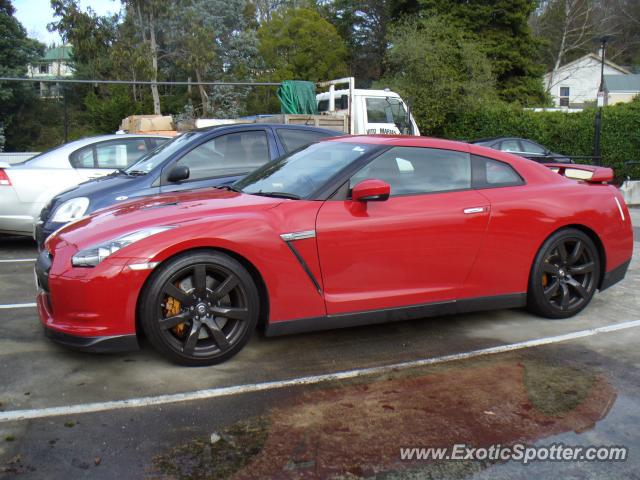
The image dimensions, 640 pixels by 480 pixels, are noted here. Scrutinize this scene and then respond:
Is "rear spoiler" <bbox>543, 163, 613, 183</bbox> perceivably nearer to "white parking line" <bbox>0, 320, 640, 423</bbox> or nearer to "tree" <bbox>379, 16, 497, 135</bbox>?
"white parking line" <bbox>0, 320, 640, 423</bbox>

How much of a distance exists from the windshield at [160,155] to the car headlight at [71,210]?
64 centimetres

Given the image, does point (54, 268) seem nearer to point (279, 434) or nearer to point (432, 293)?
point (279, 434)

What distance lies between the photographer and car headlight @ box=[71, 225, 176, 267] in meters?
3.77

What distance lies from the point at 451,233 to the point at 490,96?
22016 millimetres

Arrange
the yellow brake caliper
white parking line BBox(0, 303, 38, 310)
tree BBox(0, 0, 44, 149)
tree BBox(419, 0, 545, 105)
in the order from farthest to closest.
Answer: tree BBox(419, 0, 545, 105) < tree BBox(0, 0, 44, 149) < white parking line BBox(0, 303, 38, 310) < the yellow brake caliper

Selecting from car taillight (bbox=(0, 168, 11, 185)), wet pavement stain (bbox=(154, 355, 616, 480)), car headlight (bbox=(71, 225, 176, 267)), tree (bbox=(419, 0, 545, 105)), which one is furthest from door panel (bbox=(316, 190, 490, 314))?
tree (bbox=(419, 0, 545, 105))

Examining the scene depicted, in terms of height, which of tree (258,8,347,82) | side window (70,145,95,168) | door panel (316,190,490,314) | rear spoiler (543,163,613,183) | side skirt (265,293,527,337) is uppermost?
tree (258,8,347,82)

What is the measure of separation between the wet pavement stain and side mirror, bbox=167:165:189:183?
3210 millimetres

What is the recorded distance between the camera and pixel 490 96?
24984 millimetres

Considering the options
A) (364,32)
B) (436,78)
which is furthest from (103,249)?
(364,32)

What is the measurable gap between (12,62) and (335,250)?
34774mm

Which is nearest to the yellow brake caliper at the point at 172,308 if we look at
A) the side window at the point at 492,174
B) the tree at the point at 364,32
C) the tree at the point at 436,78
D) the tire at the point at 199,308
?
the tire at the point at 199,308

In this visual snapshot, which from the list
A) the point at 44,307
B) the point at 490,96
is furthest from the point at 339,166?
the point at 490,96

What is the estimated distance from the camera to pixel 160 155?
270 inches
